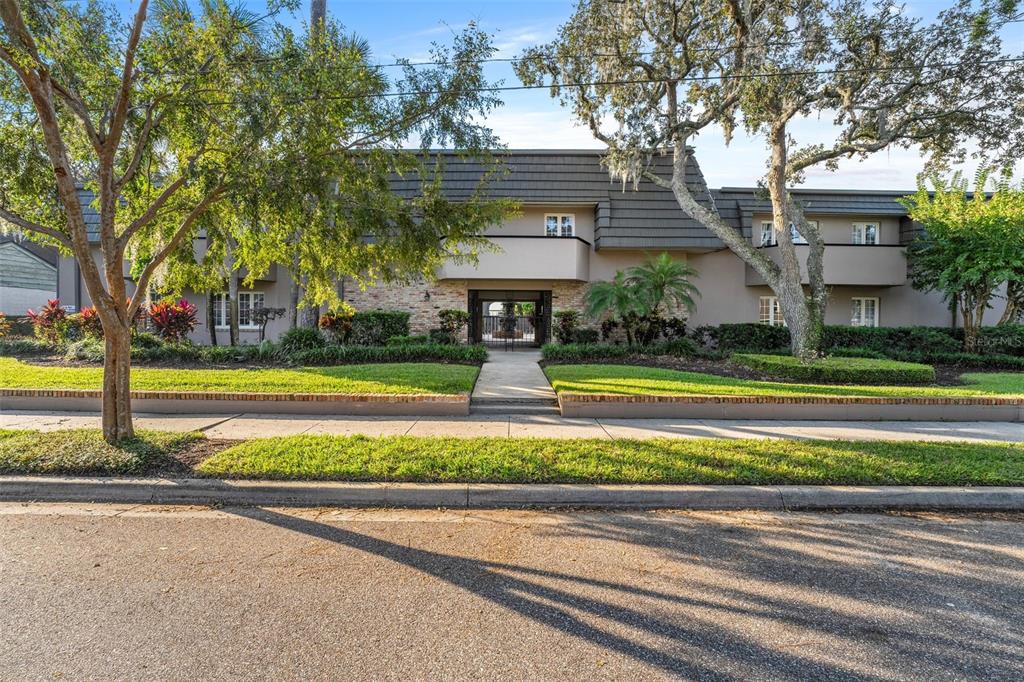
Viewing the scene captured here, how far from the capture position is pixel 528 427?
7.96m

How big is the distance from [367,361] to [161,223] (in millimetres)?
6133

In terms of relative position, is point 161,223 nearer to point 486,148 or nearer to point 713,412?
point 486,148

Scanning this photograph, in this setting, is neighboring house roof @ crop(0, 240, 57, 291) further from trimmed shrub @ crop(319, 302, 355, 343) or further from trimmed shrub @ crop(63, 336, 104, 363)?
trimmed shrub @ crop(319, 302, 355, 343)

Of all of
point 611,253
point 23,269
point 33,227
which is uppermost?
point 23,269

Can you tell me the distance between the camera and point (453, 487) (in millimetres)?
5211

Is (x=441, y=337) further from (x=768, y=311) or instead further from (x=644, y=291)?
(x=768, y=311)

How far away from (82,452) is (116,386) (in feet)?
2.58

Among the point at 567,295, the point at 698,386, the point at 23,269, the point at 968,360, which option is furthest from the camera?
the point at 23,269

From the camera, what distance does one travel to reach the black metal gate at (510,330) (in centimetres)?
1936

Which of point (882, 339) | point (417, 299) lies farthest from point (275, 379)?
point (882, 339)

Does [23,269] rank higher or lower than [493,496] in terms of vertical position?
higher

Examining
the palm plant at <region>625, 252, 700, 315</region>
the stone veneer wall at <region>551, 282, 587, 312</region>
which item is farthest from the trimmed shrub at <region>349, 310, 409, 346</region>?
the palm plant at <region>625, 252, 700, 315</region>

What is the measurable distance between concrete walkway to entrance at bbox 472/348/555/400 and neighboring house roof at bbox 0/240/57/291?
2584 cm

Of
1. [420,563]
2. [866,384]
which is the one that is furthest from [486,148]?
[866,384]
